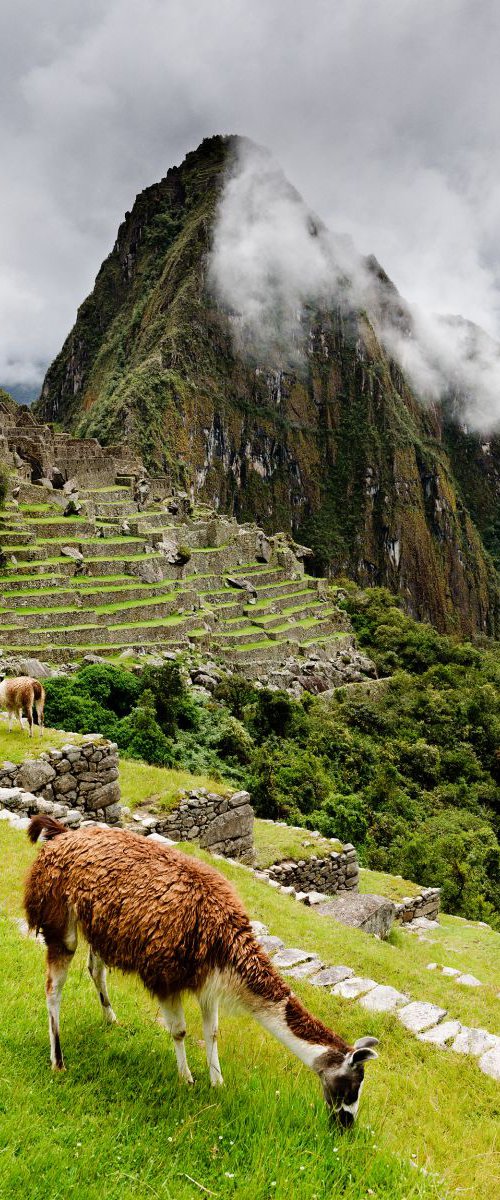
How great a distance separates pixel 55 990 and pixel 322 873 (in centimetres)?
788

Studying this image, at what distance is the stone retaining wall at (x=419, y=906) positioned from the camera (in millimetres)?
11215

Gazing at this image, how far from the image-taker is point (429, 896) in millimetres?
11891

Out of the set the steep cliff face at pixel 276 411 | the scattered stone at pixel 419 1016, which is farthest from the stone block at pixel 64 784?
the steep cliff face at pixel 276 411

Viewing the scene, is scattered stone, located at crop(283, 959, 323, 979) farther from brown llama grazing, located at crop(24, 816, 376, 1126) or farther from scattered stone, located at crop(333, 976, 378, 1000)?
brown llama grazing, located at crop(24, 816, 376, 1126)

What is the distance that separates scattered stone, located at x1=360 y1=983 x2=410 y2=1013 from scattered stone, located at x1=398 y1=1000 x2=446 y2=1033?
2.9 inches

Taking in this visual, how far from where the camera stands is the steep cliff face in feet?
458

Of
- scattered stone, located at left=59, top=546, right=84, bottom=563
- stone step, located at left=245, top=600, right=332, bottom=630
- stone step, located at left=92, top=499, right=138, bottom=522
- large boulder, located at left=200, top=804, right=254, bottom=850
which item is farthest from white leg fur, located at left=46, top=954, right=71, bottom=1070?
stone step, located at left=245, top=600, right=332, bottom=630

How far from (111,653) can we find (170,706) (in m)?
7.21

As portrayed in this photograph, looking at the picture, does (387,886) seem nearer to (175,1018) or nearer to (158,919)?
(175,1018)

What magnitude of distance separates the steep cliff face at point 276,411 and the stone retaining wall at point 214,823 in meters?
118

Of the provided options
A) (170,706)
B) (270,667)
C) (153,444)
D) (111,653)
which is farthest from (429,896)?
(153,444)

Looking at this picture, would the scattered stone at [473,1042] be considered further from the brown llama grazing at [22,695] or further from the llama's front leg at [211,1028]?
the brown llama grazing at [22,695]

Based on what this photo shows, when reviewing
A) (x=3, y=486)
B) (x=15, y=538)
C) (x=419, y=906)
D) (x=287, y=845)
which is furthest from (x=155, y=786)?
(x=3, y=486)

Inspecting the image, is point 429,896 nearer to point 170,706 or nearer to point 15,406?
point 170,706
